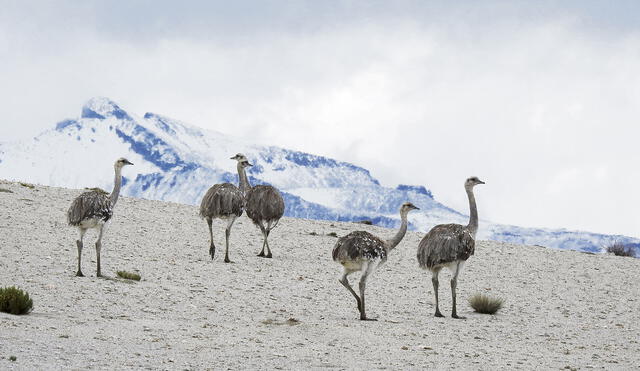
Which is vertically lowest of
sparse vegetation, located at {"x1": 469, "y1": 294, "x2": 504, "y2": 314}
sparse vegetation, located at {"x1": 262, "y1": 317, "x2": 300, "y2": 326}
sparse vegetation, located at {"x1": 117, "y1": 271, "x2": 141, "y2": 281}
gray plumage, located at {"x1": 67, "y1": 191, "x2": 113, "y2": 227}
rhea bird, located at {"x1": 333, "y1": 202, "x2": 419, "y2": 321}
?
sparse vegetation, located at {"x1": 262, "y1": 317, "x2": 300, "y2": 326}

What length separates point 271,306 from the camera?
55.8ft

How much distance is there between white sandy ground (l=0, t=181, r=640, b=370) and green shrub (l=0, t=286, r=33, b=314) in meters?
0.21

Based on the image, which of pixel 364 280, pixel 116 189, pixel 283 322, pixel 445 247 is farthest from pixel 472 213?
pixel 116 189

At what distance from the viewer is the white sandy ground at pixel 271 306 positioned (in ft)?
39.6

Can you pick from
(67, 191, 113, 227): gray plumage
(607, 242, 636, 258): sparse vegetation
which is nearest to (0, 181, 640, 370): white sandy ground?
(67, 191, 113, 227): gray plumage

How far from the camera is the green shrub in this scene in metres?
13.3

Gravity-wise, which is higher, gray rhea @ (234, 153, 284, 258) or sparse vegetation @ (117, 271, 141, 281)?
gray rhea @ (234, 153, 284, 258)

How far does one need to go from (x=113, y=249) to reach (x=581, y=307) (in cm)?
1108

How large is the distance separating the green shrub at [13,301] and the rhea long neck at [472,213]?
8688 millimetres

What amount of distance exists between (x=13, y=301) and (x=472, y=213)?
9.57 m

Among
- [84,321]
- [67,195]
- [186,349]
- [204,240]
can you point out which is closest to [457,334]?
[186,349]

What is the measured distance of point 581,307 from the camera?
799 inches

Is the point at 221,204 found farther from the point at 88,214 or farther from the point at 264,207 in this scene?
the point at 88,214

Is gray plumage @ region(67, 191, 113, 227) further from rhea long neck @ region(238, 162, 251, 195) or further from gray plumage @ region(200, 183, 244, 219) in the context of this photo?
rhea long neck @ region(238, 162, 251, 195)
